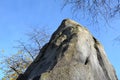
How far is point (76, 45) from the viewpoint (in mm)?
9906

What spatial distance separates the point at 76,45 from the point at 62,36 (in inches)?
47.4

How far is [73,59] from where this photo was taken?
30.5 ft

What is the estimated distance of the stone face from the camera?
8.70 metres

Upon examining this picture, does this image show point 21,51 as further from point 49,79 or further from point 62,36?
point 49,79

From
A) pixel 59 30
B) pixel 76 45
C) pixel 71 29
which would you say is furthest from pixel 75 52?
pixel 59 30

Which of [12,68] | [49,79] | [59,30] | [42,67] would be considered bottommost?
[49,79]

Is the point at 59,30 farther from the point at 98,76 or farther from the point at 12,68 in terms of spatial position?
the point at 12,68

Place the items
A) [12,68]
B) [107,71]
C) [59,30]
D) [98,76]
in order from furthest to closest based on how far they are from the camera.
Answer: [12,68], [59,30], [107,71], [98,76]

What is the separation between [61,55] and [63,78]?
1160mm

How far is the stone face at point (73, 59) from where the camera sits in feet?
28.5

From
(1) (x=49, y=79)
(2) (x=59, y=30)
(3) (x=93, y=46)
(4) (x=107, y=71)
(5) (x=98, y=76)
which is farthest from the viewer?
(2) (x=59, y=30)

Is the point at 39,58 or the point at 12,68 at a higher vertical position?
the point at 12,68

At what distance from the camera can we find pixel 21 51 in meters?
37.3

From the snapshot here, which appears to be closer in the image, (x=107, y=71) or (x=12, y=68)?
(x=107, y=71)
